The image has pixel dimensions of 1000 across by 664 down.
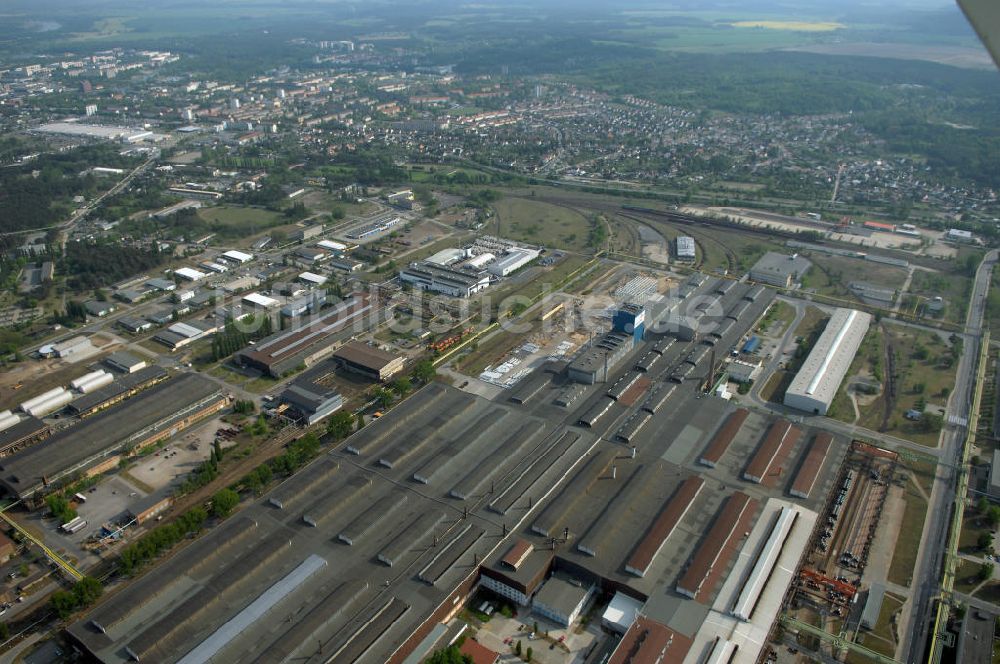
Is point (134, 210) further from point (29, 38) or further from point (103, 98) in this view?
point (29, 38)

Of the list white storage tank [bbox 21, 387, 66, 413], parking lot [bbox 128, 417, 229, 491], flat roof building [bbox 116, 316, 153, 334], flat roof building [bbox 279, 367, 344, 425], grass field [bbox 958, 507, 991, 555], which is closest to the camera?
grass field [bbox 958, 507, 991, 555]

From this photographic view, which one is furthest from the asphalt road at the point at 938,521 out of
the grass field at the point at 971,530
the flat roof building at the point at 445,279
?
the flat roof building at the point at 445,279

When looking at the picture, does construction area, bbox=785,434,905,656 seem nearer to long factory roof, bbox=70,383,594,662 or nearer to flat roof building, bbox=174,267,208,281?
long factory roof, bbox=70,383,594,662

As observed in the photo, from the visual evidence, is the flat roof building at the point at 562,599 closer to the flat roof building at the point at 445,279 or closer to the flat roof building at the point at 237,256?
the flat roof building at the point at 445,279

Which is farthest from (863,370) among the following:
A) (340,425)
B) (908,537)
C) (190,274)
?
(190,274)


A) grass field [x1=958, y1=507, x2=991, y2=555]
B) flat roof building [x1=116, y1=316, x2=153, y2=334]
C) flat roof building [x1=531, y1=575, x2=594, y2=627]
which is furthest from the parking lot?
grass field [x1=958, y1=507, x2=991, y2=555]

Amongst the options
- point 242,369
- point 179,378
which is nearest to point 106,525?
point 179,378

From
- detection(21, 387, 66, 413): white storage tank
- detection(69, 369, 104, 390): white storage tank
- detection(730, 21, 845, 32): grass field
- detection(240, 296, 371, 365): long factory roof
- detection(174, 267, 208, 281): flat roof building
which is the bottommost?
detection(21, 387, 66, 413): white storage tank

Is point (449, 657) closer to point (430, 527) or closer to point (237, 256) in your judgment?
point (430, 527)
